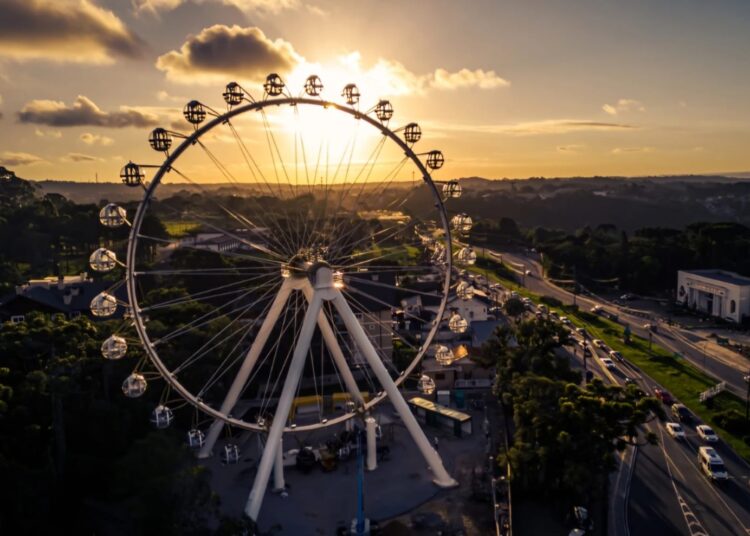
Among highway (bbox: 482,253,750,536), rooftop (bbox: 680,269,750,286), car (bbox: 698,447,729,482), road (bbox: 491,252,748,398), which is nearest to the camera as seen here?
highway (bbox: 482,253,750,536)

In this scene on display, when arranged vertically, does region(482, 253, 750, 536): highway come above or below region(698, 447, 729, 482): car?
below

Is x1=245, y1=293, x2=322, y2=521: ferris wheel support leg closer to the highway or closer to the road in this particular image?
the highway

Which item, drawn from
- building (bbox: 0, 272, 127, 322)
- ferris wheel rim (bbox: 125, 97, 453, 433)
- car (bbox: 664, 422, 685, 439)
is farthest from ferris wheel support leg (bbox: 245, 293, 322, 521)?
building (bbox: 0, 272, 127, 322)

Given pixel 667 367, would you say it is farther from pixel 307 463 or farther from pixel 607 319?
pixel 307 463

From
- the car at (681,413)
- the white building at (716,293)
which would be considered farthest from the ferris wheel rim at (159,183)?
the white building at (716,293)

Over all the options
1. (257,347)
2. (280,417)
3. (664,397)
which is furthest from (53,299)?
(664,397)

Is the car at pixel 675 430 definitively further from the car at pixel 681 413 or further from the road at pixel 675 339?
the road at pixel 675 339

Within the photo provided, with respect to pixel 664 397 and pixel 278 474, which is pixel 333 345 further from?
pixel 664 397

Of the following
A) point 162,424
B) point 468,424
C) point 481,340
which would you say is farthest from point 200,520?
point 481,340
